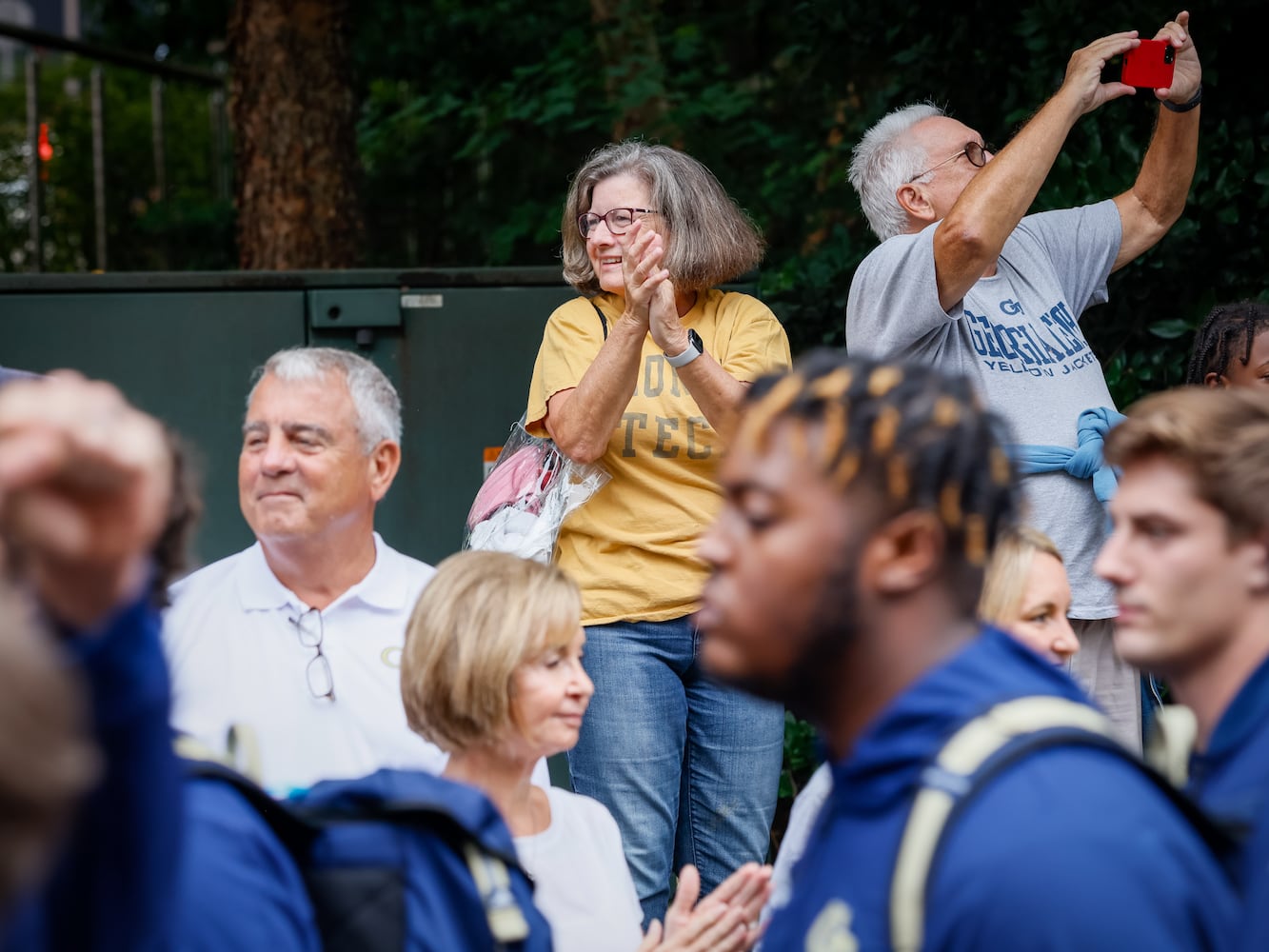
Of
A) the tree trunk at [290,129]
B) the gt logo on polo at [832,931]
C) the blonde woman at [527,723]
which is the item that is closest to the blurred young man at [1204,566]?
the gt logo on polo at [832,931]

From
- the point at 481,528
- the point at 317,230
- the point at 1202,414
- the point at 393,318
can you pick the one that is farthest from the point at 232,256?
the point at 1202,414

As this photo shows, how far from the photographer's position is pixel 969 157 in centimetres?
353

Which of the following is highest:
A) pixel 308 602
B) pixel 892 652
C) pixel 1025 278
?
pixel 1025 278

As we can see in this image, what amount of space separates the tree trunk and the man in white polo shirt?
10.5ft

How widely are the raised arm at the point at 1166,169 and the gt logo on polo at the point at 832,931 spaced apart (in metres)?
2.68

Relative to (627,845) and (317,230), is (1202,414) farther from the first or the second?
(317,230)

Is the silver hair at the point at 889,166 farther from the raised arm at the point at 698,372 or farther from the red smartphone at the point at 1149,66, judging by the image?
the raised arm at the point at 698,372

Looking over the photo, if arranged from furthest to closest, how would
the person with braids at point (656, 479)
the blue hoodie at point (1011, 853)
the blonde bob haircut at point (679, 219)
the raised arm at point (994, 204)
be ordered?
the blonde bob haircut at point (679, 219)
the person with braids at point (656, 479)
the raised arm at point (994, 204)
the blue hoodie at point (1011, 853)

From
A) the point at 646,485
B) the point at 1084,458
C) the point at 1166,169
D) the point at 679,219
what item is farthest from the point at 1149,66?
the point at 646,485

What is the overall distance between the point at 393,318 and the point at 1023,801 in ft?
11.8

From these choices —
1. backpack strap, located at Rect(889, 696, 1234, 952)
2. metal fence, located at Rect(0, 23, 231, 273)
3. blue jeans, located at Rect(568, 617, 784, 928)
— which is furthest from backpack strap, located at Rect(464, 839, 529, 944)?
metal fence, located at Rect(0, 23, 231, 273)

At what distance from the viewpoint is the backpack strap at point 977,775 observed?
127 cm

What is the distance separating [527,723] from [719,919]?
1.39 ft

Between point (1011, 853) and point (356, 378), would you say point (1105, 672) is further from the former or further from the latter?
point (1011, 853)
